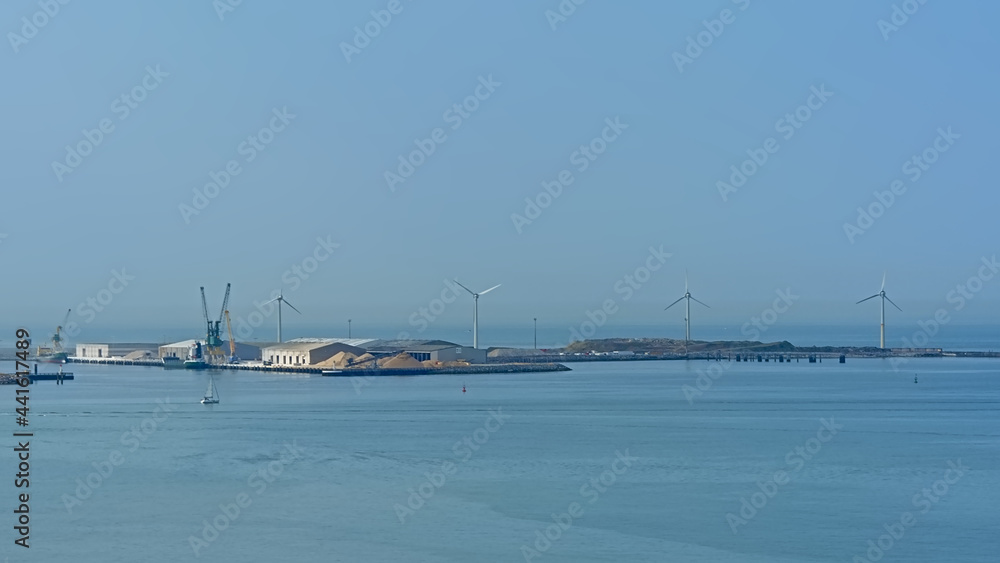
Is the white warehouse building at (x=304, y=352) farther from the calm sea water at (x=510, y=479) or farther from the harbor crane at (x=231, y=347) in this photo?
the calm sea water at (x=510, y=479)

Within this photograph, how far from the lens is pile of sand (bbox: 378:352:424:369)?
77188 millimetres

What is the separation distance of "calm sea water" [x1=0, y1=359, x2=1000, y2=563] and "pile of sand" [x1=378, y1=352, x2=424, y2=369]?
27718 mm

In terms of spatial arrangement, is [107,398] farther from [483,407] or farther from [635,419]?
[635,419]

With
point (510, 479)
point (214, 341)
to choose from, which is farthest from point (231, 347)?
point (510, 479)

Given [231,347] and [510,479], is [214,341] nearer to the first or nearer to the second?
[231,347]

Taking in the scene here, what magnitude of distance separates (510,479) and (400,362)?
52.4 meters

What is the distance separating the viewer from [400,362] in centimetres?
7781

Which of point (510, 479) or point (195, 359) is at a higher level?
point (195, 359)

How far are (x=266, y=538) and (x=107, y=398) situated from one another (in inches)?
1344

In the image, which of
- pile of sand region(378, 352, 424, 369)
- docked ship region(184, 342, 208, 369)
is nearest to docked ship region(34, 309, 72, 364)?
docked ship region(184, 342, 208, 369)

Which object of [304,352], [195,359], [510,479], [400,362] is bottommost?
[510,479]

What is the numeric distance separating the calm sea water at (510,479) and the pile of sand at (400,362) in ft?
90.9

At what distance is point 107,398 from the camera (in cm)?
5134

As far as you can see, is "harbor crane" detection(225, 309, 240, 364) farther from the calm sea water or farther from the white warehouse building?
the calm sea water
